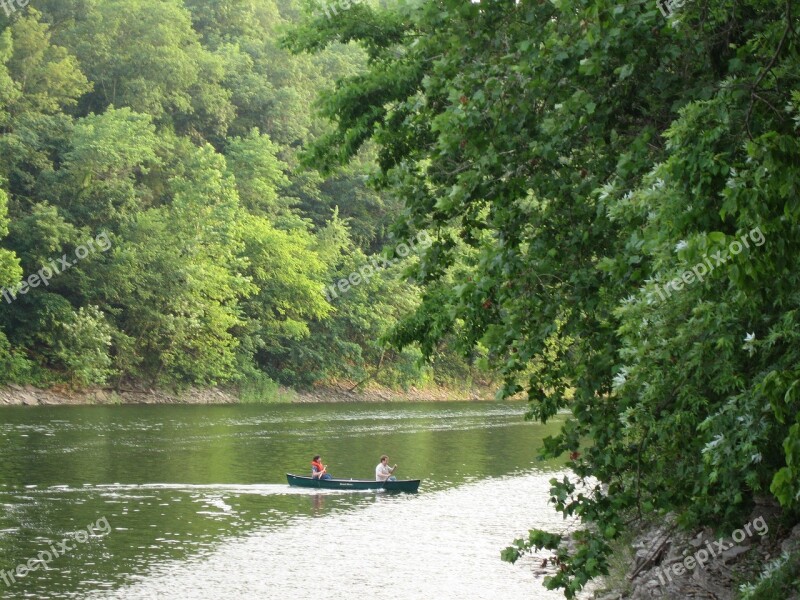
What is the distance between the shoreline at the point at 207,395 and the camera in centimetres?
5878

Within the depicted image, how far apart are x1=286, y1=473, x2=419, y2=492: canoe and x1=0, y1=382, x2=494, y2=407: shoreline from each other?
29026 mm

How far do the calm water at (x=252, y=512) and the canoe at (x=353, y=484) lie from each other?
0.90 feet

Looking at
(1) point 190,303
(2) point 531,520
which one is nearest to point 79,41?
(1) point 190,303

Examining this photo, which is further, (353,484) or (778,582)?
(353,484)

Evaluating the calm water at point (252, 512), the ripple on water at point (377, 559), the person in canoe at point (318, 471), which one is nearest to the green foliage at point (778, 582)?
the ripple on water at point (377, 559)

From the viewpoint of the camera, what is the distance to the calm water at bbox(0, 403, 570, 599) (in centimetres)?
2048

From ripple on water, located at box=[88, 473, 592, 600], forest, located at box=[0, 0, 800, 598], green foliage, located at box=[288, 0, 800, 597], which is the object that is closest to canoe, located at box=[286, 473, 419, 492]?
ripple on water, located at box=[88, 473, 592, 600]

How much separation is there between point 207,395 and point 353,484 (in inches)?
1481

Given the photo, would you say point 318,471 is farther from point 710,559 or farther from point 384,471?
point 710,559

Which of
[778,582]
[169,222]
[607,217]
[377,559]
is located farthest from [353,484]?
[169,222]

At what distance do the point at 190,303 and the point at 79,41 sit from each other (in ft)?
60.6

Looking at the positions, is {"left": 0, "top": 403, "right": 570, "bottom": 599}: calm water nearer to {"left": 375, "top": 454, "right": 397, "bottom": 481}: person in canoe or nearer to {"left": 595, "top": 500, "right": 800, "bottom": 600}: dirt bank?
{"left": 375, "top": 454, "right": 397, "bottom": 481}: person in canoe

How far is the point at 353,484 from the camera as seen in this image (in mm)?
32656

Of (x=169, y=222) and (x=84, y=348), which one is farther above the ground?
(x=169, y=222)
